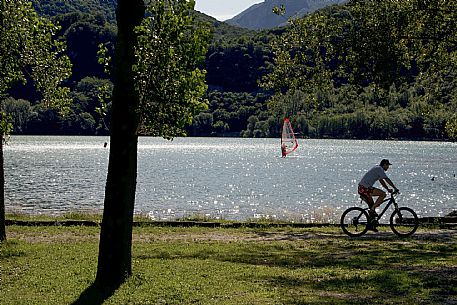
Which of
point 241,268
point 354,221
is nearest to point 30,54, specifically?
point 241,268

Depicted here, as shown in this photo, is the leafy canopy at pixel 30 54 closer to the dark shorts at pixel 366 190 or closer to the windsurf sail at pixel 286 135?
the dark shorts at pixel 366 190

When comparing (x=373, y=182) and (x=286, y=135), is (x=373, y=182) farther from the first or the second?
(x=286, y=135)

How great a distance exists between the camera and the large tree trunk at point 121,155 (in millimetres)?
11922

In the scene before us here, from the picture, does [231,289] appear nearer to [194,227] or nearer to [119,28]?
[119,28]

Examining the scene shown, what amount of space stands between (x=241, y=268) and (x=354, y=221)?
8.34 metres

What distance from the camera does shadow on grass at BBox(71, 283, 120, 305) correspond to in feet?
36.3

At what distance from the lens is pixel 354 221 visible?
70.2ft

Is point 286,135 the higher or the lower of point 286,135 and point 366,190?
the higher

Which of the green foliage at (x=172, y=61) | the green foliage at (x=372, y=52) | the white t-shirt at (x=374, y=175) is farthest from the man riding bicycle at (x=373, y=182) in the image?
the green foliage at (x=172, y=61)

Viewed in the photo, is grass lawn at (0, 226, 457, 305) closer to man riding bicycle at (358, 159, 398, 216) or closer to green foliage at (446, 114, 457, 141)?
man riding bicycle at (358, 159, 398, 216)

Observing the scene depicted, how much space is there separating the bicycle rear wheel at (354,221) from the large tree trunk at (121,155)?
37.8 ft

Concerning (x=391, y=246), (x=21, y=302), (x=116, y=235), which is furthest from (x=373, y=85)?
(x=21, y=302)

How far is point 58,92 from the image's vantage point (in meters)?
18.2

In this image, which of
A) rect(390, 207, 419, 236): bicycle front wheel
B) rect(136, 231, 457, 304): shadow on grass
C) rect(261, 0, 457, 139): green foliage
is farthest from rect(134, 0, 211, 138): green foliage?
rect(390, 207, 419, 236): bicycle front wheel
